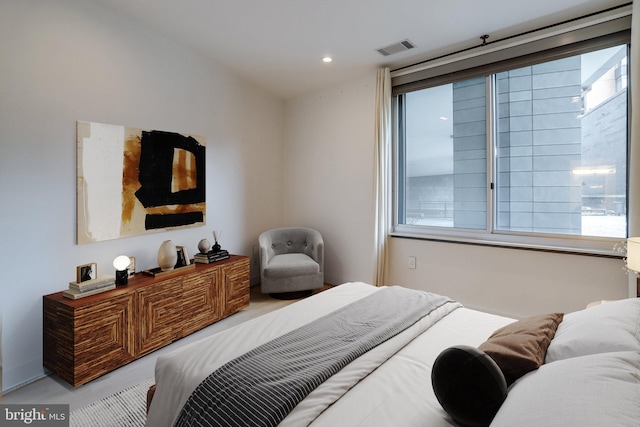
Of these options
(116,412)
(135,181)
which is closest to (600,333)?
(116,412)

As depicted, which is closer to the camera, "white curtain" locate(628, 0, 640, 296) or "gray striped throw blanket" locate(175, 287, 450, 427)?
"gray striped throw blanket" locate(175, 287, 450, 427)

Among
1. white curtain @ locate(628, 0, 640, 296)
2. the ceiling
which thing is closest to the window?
white curtain @ locate(628, 0, 640, 296)

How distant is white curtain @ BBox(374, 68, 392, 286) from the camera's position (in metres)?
3.56

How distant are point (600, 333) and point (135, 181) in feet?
10.3

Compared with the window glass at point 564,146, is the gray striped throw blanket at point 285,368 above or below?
below

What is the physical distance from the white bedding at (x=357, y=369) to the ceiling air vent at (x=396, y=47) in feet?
8.18

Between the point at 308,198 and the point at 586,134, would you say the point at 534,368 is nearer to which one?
the point at 586,134

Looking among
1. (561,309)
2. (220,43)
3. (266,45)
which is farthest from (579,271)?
(220,43)

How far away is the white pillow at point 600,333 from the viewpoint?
0.97m

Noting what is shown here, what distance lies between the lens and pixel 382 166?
11.8 feet

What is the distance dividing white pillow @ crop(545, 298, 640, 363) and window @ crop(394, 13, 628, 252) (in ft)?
6.07

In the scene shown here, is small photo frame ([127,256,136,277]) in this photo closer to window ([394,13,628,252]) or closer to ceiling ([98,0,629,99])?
ceiling ([98,0,629,99])

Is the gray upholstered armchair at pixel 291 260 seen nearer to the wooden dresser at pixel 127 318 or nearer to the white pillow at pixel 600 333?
the wooden dresser at pixel 127 318

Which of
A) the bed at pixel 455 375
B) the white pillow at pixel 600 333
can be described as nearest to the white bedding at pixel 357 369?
the bed at pixel 455 375
